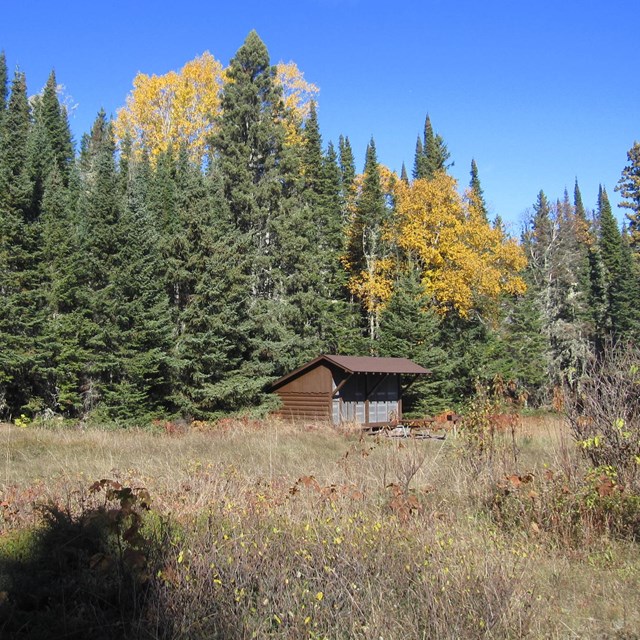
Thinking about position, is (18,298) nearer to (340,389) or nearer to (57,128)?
(340,389)

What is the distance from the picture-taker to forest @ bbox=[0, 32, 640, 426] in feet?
78.8

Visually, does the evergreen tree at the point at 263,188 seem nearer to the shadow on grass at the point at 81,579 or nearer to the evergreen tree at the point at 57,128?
the evergreen tree at the point at 57,128

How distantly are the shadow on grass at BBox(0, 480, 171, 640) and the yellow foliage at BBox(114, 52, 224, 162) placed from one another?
38.0 metres

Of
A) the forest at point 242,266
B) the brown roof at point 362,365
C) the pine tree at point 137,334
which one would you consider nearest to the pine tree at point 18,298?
the forest at point 242,266

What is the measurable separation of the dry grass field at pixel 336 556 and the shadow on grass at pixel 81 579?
0.01 metres

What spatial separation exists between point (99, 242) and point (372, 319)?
19567 mm

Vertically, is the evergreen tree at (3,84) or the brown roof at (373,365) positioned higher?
the evergreen tree at (3,84)

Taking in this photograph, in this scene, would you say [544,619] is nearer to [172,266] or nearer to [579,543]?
[579,543]

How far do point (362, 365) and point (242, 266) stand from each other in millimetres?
6829

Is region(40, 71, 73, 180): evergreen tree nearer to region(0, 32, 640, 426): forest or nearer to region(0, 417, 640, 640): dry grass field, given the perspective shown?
region(0, 32, 640, 426): forest

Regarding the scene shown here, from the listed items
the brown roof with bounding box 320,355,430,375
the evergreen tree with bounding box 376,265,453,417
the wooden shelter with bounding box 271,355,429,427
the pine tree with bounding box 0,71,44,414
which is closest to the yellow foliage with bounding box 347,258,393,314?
the evergreen tree with bounding box 376,265,453,417

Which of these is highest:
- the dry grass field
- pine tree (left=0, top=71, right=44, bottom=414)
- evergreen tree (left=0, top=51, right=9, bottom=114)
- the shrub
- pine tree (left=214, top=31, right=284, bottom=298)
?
Result: evergreen tree (left=0, top=51, right=9, bottom=114)

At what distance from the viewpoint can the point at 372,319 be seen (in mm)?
39719

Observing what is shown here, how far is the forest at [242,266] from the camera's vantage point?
78.8 feet
